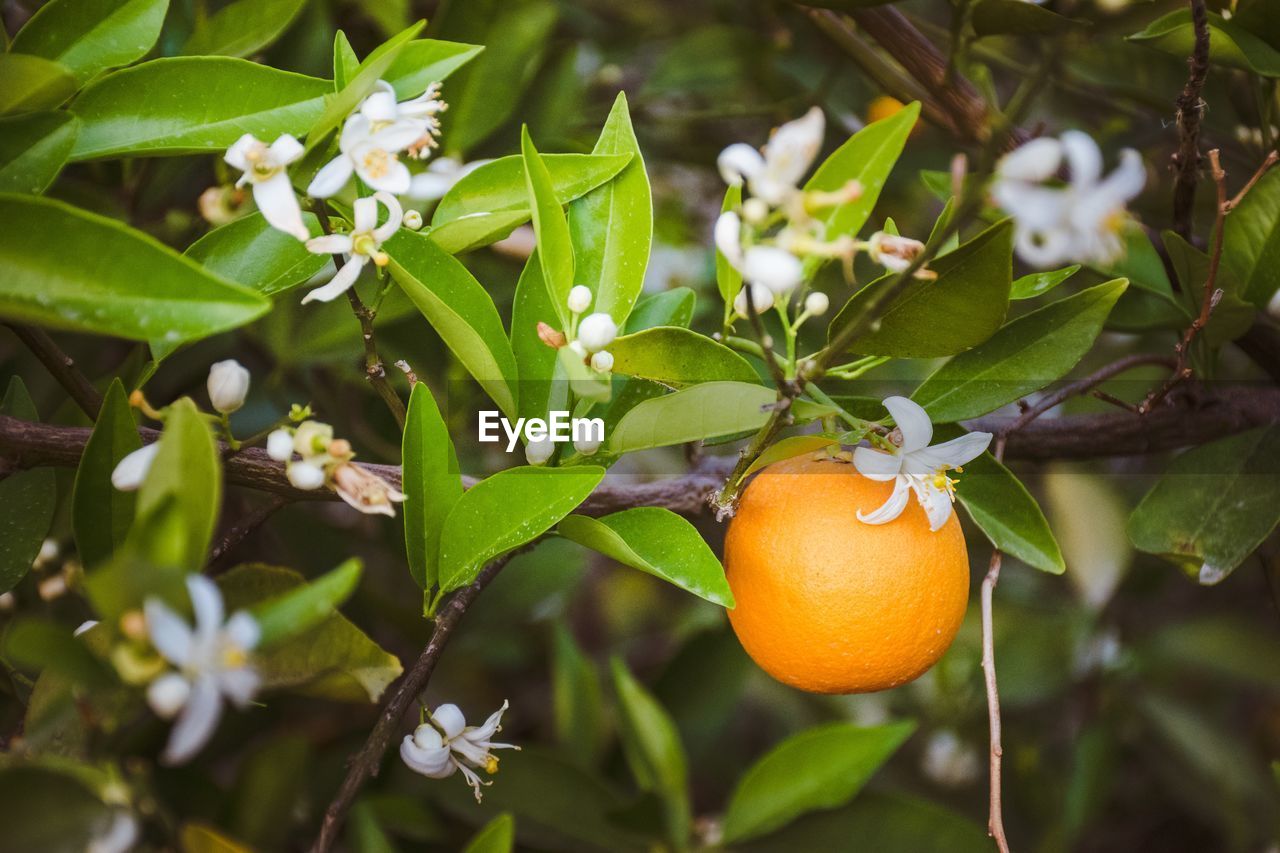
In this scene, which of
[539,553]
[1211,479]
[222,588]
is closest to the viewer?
[222,588]

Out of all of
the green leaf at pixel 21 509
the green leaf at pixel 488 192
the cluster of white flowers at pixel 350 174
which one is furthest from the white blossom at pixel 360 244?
the green leaf at pixel 21 509

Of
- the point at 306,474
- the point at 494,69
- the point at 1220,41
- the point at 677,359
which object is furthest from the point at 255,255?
the point at 1220,41

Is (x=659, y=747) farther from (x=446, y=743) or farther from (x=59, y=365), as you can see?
(x=59, y=365)

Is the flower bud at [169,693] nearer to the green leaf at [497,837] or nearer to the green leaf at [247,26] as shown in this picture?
the green leaf at [497,837]

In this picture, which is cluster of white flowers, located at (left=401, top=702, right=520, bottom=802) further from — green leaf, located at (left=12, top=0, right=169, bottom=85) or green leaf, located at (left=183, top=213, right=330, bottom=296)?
green leaf, located at (left=12, top=0, right=169, bottom=85)

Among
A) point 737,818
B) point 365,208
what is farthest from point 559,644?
point 365,208

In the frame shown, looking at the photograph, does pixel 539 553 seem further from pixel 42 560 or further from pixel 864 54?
pixel 864 54

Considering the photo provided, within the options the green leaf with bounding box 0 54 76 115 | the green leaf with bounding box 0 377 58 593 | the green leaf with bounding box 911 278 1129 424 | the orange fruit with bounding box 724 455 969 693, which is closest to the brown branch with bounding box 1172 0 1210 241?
the green leaf with bounding box 911 278 1129 424
